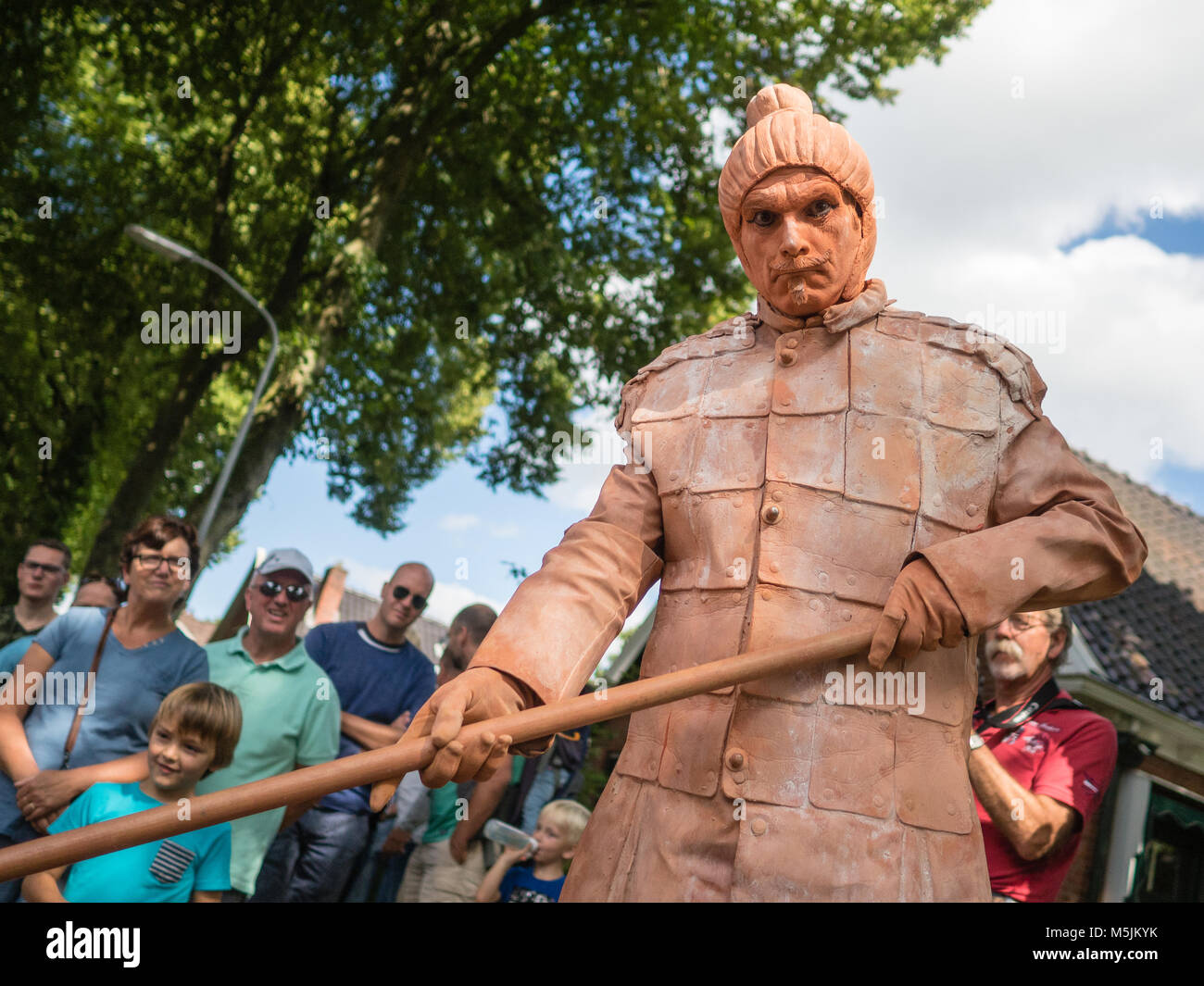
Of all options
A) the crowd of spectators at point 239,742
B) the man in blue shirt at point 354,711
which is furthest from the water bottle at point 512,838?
the man in blue shirt at point 354,711

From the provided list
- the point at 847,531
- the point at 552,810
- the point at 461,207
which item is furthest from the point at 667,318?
the point at 847,531

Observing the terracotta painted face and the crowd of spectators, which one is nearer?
the terracotta painted face

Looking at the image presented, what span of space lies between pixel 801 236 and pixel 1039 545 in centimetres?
91

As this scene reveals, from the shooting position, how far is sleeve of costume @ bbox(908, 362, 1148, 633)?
2.42 meters

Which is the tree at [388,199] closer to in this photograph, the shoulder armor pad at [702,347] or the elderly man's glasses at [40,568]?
the elderly man's glasses at [40,568]

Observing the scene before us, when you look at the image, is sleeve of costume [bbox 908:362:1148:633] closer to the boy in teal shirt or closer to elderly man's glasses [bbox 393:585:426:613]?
the boy in teal shirt

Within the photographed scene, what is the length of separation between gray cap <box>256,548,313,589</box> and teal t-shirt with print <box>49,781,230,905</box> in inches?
58.4

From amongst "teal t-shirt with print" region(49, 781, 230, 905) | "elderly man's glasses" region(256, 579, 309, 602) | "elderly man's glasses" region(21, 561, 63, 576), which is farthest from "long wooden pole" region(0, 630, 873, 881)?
"elderly man's glasses" region(21, 561, 63, 576)

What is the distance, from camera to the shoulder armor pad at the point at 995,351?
2766 mm

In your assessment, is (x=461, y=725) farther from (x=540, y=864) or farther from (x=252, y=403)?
(x=252, y=403)

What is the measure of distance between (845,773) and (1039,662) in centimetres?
235

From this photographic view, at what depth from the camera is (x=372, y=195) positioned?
11.7 metres

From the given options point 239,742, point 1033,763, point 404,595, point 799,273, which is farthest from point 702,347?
point 404,595

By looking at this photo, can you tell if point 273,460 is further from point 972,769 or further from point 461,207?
point 972,769
